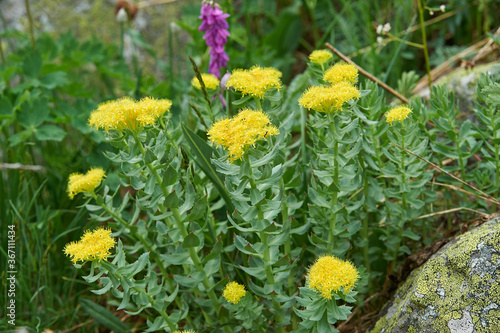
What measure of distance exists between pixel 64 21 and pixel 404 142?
294 centimetres

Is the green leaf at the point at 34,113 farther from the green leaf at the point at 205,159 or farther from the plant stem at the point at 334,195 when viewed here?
the plant stem at the point at 334,195

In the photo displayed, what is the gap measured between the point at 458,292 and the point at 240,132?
739mm

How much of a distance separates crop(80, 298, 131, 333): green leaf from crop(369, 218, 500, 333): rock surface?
37.9 inches

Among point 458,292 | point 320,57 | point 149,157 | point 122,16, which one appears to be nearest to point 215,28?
point 320,57

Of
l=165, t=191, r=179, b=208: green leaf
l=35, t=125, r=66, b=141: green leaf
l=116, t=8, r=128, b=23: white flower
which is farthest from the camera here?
l=116, t=8, r=128, b=23: white flower

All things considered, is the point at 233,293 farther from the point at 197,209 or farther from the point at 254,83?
the point at 254,83

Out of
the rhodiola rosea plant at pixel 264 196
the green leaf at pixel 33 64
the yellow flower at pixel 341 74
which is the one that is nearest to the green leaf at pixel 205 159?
the rhodiola rosea plant at pixel 264 196

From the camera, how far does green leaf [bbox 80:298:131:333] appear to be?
5.59 feet

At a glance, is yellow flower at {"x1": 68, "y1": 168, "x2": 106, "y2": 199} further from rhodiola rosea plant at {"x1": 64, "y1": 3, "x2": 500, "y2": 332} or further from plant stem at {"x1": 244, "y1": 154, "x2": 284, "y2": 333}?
plant stem at {"x1": 244, "y1": 154, "x2": 284, "y2": 333}

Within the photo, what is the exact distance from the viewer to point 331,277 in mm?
1164

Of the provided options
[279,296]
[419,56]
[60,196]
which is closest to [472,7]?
[419,56]

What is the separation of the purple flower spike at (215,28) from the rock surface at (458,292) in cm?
124

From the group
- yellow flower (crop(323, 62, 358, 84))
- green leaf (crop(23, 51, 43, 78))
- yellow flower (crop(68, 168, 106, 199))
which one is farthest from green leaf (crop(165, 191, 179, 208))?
green leaf (crop(23, 51, 43, 78))

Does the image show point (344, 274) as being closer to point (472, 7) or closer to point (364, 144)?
point (364, 144)
